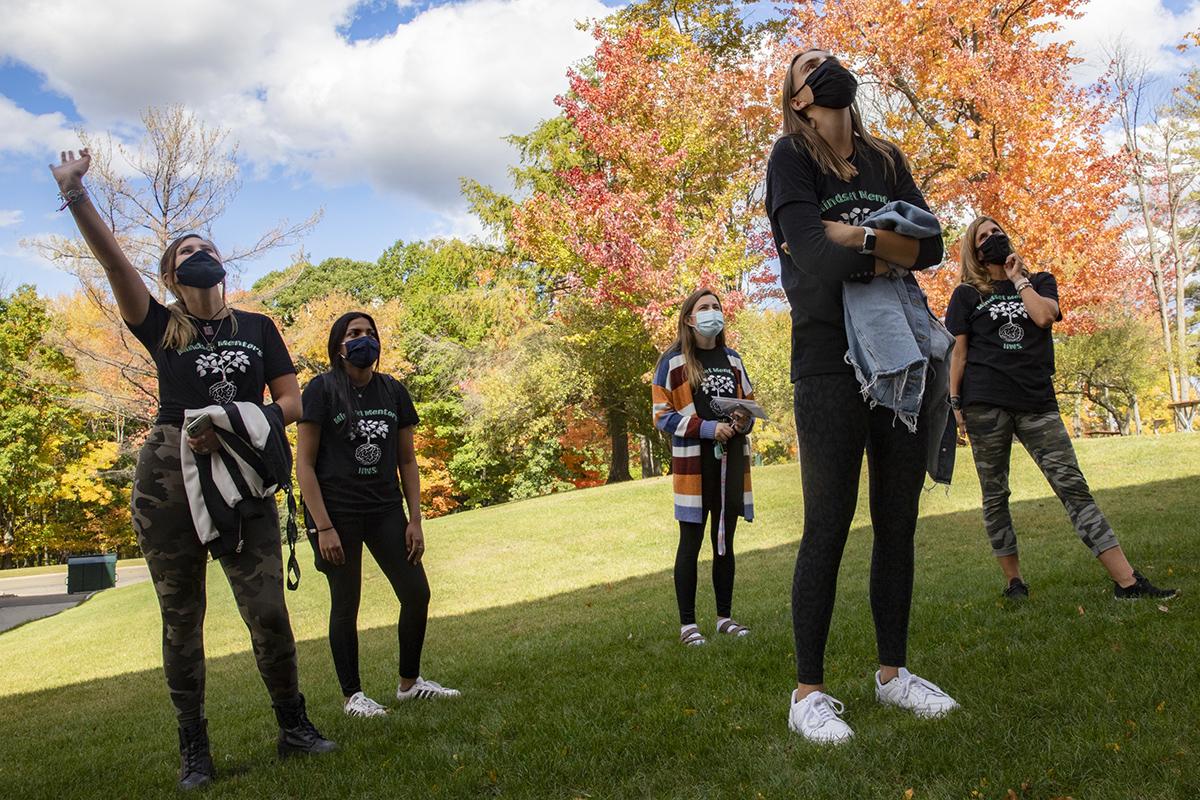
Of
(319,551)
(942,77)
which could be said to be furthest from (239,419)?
(942,77)

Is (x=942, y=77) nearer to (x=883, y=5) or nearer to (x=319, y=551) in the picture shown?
(x=883, y=5)

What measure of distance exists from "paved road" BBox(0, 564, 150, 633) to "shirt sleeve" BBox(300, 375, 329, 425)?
13.7m

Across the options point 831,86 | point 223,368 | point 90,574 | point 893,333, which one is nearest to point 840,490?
point 893,333

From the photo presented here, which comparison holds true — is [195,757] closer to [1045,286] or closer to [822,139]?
[822,139]

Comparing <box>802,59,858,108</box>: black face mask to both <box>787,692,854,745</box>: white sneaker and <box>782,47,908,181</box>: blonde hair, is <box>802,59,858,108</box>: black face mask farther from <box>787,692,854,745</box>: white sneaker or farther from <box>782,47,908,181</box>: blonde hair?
<box>787,692,854,745</box>: white sneaker

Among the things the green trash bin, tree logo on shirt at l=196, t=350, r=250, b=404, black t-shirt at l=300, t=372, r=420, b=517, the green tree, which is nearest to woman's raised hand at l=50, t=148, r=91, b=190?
tree logo on shirt at l=196, t=350, r=250, b=404

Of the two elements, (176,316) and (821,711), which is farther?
(176,316)

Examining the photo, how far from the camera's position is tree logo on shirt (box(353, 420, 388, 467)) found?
4.19 m

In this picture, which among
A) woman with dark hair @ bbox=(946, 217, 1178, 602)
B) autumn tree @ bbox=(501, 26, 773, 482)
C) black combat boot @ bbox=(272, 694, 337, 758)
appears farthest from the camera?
autumn tree @ bbox=(501, 26, 773, 482)

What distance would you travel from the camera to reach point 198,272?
3.26 metres

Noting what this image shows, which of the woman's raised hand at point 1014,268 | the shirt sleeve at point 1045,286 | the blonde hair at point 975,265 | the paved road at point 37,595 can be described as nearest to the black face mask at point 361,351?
the blonde hair at point 975,265

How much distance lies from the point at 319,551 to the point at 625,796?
7.58 feet

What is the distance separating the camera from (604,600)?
26.4 feet

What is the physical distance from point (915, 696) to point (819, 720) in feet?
1.40
